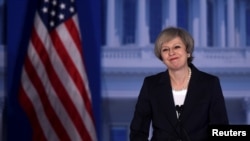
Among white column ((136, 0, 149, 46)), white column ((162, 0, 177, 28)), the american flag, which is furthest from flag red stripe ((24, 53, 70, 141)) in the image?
white column ((162, 0, 177, 28))

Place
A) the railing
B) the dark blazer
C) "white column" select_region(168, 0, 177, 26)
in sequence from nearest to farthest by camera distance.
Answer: the dark blazer
the railing
"white column" select_region(168, 0, 177, 26)

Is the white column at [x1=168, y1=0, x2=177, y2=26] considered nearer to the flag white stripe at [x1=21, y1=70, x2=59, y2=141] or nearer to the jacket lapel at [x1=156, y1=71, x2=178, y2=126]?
the flag white stripe at [x1=21, y1=70, x2=59, y2=141]

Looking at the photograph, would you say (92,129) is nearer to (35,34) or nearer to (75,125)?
(75,125)


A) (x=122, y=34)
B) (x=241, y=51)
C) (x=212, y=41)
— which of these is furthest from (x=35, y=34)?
(x=241, y=51)

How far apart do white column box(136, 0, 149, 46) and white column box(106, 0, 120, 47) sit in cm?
19

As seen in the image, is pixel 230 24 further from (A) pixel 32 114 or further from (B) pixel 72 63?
(A) pixel 32 114

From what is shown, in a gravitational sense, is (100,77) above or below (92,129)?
above

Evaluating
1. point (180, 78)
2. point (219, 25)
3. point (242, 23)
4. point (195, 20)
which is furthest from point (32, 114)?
point (180, 78)

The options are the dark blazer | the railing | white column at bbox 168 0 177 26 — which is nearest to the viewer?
the dark blazer

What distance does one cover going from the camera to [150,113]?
1545 millimetres

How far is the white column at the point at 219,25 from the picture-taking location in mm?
3691

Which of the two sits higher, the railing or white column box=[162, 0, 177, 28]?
white column box=[162, 0, 177, 28]

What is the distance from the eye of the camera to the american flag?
3660 mm

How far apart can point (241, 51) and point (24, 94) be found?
1.88 meters
